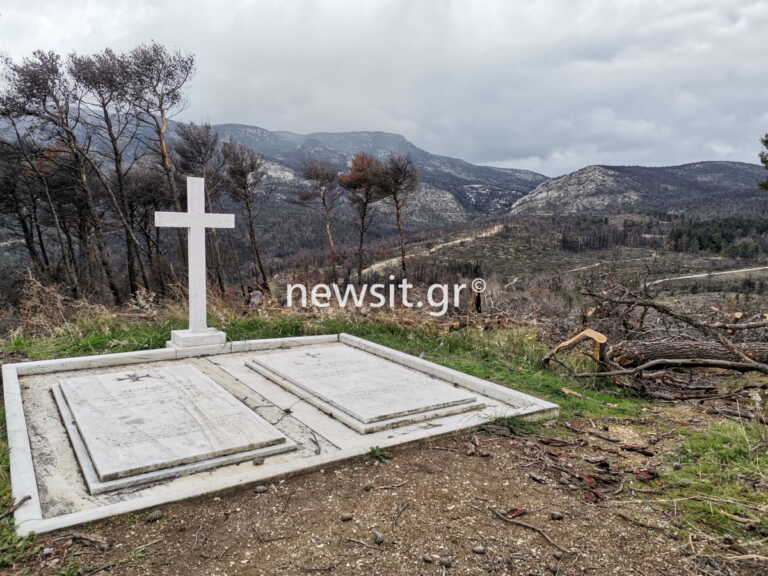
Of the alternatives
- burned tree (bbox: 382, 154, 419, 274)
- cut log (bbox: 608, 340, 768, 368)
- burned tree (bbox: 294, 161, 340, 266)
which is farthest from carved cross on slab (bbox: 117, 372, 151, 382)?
burned tree (bbox: 294, 161, 340, 266)

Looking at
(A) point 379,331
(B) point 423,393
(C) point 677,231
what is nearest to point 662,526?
(B) point 423,393

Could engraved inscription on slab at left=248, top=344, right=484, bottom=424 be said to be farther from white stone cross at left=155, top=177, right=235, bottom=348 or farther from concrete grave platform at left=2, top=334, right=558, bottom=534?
white stone cross at left=155, top=177, right=235, bottom=348

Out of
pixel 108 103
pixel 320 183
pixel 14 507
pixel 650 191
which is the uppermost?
pixel 650 191

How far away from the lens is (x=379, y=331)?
8.08 metres

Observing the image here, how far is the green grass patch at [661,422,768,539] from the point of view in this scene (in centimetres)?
256

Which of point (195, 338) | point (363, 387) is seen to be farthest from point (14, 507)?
point (195, 338)

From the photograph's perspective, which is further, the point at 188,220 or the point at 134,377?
the point at 188,220

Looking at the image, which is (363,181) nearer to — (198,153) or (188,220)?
(198,153)

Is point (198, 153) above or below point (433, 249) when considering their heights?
above

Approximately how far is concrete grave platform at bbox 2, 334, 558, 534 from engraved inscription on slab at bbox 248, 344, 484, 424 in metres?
0.02

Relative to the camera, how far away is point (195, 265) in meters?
6.59

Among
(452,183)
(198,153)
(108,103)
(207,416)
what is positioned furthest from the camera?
(452,183)

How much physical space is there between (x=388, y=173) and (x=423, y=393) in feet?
72.8

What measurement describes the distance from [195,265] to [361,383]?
3028 millimetres
